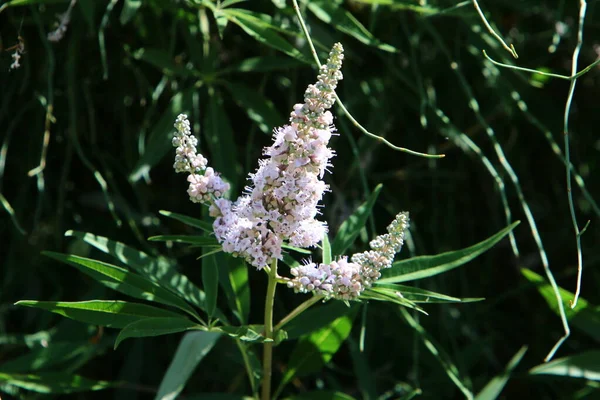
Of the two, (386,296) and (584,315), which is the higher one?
(386,296)

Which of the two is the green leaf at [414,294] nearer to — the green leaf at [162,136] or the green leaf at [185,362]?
the green leaf at [185,362]

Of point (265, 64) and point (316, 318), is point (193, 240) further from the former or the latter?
point (265, 64)

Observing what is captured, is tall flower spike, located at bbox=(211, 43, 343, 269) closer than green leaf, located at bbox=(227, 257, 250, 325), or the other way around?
tall flower spike, located at bbox=(211, 43, 343, 269)

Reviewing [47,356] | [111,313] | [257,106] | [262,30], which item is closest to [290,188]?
[111,313]

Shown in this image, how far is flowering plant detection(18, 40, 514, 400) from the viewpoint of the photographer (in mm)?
826

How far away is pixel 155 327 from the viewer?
0.94m

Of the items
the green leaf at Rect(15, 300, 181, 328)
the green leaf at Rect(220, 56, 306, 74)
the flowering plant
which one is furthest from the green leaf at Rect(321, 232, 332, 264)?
the green leaf at Rect(220, 56, 306, 74)

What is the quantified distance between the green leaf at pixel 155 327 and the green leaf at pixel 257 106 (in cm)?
48

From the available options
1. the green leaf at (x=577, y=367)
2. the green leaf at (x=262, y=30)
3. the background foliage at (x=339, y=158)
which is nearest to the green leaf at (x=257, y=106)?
the background foliage at (x=339, y=158)

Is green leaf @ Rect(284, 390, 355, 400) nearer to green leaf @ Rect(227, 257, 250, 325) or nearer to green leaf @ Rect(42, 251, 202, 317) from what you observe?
green leaf @ Rect(227, 257, 250, 325)

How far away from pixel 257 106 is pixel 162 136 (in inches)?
7.3

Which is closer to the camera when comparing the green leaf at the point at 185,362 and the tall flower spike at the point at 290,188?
the tall flower spike at the point at 290,188

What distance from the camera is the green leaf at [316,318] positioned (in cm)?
116

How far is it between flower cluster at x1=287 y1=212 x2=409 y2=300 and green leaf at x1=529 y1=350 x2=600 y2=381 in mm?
551
